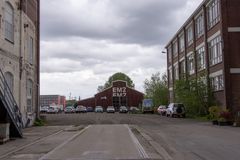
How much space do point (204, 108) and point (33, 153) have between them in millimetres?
34274

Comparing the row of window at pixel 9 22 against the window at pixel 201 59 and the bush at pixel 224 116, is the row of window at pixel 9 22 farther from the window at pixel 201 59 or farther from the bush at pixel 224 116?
the window at pixel 201 59

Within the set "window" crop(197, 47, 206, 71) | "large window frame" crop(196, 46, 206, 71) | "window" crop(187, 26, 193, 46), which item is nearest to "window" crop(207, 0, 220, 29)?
"large window frame" crop(196, 46, 206, 71)

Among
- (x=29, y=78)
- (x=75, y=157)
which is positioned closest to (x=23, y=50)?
(x=29, y=78)

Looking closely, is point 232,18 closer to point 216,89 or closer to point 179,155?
point 216,89

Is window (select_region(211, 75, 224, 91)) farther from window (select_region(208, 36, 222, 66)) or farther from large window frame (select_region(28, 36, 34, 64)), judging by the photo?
large window frame (select_region(28, 36, 34, 64))

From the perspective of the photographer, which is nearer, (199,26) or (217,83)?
(217,83)

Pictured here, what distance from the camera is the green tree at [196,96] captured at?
4751 cm

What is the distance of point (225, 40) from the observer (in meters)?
42.2

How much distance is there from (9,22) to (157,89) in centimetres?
5403

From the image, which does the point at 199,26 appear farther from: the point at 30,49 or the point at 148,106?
the point at 148,106

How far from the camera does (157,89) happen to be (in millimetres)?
80188

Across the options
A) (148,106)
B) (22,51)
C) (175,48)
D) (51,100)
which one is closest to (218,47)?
(22,51)

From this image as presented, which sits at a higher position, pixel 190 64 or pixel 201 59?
pixel 190 64

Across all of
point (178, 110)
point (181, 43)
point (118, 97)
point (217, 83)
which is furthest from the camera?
point (118, 97)
